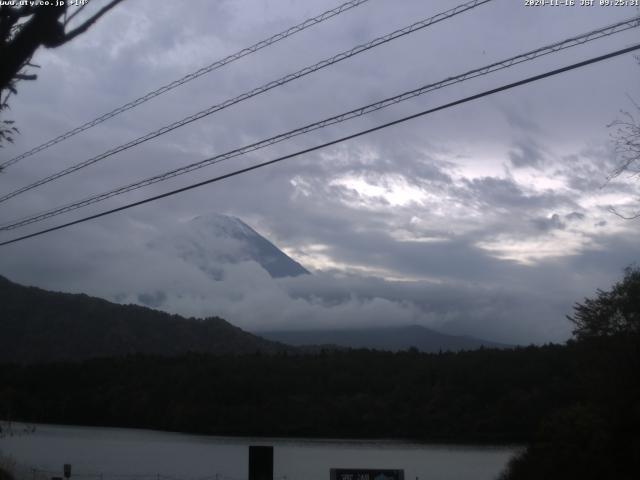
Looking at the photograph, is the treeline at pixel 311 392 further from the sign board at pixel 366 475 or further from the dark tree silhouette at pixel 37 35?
the dark tree silhouette at pixel 37 35

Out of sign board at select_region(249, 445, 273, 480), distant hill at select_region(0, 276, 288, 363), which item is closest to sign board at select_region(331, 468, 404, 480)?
sign board at select_region(249, 445, 273, 480)

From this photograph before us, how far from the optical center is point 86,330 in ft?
288

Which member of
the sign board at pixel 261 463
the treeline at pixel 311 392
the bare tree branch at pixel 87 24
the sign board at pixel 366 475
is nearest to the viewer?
the bare tree branch at pixel 87 24

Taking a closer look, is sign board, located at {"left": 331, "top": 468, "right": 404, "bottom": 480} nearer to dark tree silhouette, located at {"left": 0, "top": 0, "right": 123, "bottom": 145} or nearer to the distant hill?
dark tree silhouette, located at {"left": 0, "top": 0, "right": 123, "bottom": 145}

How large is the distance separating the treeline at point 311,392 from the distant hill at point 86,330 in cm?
626

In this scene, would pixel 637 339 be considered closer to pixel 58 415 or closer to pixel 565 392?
pixel 565 392

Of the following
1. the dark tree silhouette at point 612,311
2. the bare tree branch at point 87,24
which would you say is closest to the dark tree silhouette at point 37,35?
the bare tree branch at point 87,24

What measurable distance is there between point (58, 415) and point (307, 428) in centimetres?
2373

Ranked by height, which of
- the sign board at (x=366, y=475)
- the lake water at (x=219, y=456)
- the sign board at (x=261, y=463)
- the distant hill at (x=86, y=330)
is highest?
the distant hill at (x=86, y=330)

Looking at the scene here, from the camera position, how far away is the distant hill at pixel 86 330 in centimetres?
7812

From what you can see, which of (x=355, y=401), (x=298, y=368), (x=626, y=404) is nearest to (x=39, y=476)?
(x=626, y=404)

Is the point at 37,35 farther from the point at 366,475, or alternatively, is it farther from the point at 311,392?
the point at 311,392

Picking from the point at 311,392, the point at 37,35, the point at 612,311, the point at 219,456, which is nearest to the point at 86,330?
the point at 311,392

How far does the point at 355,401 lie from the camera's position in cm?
6719
